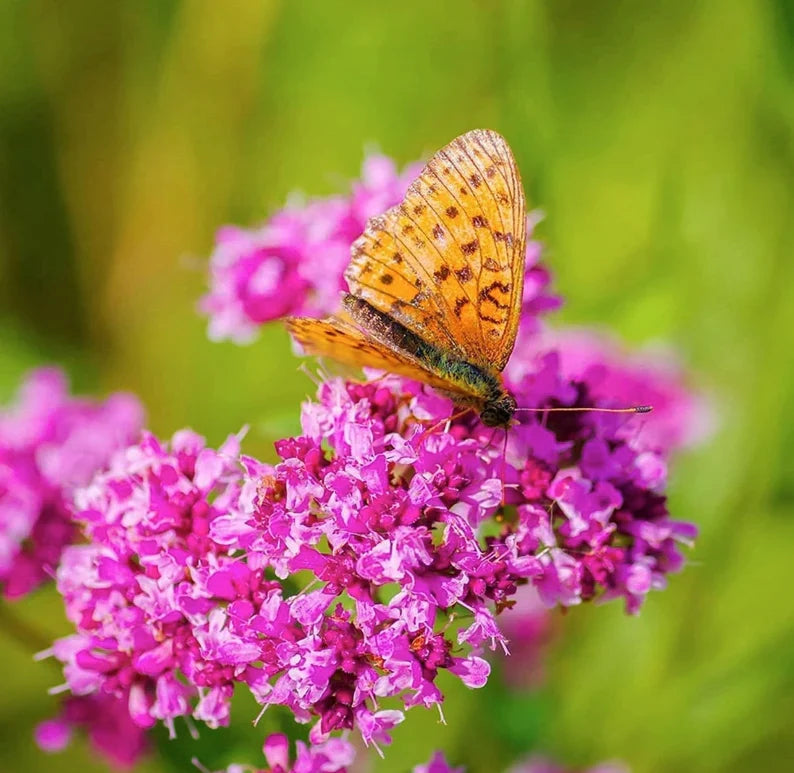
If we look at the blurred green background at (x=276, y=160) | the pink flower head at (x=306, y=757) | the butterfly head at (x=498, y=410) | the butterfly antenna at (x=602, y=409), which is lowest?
the pink flower head at (x=306, y=757)

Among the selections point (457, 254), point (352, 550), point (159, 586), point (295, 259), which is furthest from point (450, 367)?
point (295, 259)

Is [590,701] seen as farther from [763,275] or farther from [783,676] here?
[763,275]

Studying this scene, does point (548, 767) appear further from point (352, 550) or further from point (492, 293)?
point (492, 293)

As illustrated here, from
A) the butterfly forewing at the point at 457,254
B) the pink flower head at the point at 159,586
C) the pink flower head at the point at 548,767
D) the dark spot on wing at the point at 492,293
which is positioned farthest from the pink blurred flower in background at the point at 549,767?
the dark spot on wing at the point at 492,293

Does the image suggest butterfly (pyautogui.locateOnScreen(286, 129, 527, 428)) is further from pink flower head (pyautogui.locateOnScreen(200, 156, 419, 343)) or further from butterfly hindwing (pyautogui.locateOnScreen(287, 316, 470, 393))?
pink flower head (pyautogui.locateOnScreen(200, 156, 419, 343))

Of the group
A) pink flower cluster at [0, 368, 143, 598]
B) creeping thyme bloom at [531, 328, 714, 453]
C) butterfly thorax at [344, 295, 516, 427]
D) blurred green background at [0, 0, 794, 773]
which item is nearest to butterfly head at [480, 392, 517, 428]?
butterfly thorax at [344, 295, 516, 427]

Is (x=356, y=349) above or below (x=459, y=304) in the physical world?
below

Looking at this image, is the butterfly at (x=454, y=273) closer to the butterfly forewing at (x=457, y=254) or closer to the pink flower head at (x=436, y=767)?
the butterfly forewing at (x=457, y=254)
